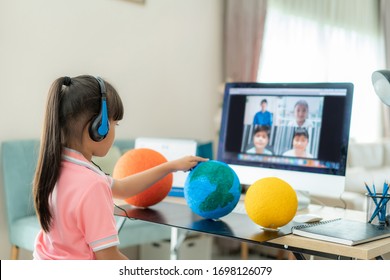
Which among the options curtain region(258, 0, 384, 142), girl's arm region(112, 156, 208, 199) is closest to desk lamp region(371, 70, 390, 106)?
girl's arm region(112, 156, 208, 199)

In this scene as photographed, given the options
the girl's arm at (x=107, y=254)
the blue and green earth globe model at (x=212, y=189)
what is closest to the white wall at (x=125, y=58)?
the blue and green earth globe model at (x=212, y=189)

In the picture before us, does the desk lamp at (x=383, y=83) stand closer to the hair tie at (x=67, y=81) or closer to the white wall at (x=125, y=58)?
the hair tie at (x=67, y=81)

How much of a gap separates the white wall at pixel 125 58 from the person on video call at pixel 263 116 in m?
1.45

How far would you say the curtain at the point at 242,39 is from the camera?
13.2 ft

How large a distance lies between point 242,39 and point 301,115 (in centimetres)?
229

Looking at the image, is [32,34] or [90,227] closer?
[90,227]

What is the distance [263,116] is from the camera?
6.45 feet

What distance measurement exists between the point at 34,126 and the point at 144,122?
0.80m

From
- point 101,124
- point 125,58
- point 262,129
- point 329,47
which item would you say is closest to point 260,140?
point 262,129

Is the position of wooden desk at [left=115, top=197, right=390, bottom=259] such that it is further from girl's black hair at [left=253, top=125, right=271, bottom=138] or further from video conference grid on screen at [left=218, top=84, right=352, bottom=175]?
girl's black hair at [left=253, top=125, right=271, bottom=138]

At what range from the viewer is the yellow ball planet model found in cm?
144

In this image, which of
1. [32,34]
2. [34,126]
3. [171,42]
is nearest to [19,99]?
[34,126]

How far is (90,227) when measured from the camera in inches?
48.4
